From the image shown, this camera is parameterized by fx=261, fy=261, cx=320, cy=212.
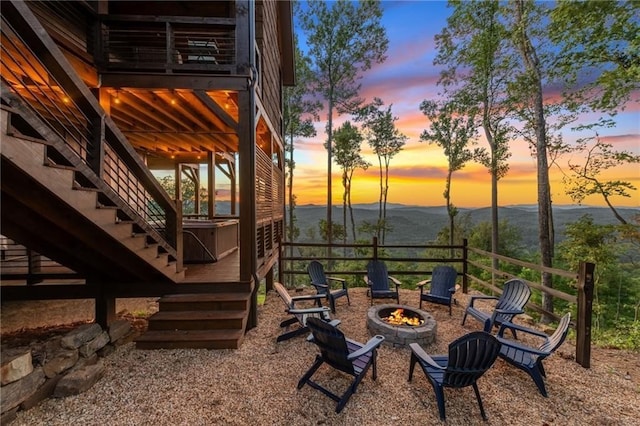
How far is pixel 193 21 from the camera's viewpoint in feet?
13.7

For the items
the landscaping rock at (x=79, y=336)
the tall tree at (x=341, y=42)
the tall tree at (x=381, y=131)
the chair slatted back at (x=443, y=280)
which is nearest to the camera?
the landscaping rock at (x=79, y=336)

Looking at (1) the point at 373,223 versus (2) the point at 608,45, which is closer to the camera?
(2) the point at 608,45

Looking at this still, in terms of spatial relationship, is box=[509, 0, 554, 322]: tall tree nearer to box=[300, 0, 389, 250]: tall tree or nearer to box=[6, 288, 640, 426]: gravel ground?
box=[6, 288, 640, 426]: gravel ground

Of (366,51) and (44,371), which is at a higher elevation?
(366,51)

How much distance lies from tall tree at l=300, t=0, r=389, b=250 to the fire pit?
868 centimetres

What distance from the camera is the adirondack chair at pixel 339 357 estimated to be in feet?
9.41

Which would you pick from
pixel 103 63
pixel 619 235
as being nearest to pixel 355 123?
pixel 619 235

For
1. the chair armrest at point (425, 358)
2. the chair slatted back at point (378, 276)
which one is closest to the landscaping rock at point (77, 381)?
the chair armrest at point (425, 358)

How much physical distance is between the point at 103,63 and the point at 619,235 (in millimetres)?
13646

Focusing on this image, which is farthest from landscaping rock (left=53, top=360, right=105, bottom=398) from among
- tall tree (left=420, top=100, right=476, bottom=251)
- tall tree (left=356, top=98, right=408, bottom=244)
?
tall tree (left=356, top=98, right=408, bottom=244)

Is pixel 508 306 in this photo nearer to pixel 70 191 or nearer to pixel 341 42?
pixel 70 191

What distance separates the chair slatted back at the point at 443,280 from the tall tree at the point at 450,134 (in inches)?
362

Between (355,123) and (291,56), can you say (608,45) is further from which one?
(355,123)

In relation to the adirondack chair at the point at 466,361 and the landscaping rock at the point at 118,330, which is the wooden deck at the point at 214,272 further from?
the adirondack chair at the point at 466,361
